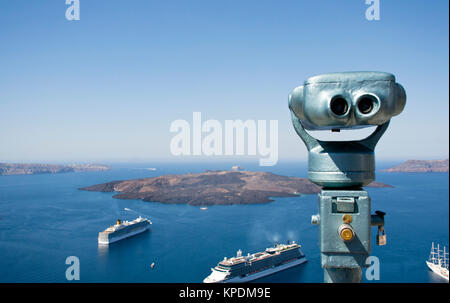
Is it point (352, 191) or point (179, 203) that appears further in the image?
point (179, 203)

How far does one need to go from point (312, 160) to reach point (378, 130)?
0.24m

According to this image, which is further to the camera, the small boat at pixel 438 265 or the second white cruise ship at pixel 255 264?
the small boat at pixel 438 265

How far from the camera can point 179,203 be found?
35531 millimetres

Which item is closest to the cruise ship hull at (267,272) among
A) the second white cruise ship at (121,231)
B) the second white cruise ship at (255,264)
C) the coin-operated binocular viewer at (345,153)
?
the second white cruise ship at (255,264)

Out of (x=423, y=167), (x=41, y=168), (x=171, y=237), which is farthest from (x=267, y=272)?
(x=423, y=167)

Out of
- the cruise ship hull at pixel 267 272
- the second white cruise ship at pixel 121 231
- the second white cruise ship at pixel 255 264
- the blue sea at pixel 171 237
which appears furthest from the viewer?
the second white cruise ship at pixel 121 231

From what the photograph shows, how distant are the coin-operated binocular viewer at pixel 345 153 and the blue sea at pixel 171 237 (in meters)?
14.5

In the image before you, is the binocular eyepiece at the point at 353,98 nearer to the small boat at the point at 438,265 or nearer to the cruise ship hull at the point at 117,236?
the small boat at the point at 438,265

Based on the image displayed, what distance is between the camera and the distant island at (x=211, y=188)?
1441 inches

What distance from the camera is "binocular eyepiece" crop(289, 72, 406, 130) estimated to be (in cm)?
94

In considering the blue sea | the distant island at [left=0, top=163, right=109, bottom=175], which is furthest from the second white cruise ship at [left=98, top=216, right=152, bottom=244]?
the distant island at [left=0, top=163, right=109, bottom=175]

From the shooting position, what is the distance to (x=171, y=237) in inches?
853
